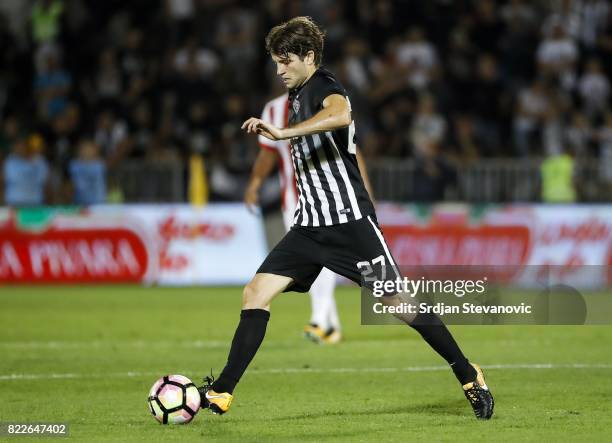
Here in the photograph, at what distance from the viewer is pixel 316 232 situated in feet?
24.1

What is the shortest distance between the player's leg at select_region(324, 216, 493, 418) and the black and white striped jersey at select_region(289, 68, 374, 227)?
0.32 ft

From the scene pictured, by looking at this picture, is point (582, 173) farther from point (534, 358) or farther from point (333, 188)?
point (333, 188)

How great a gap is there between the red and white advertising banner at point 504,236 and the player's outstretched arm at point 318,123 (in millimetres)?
10882

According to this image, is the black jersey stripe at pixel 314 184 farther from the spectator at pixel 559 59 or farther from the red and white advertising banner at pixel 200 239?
the spectator at pixel 559 59

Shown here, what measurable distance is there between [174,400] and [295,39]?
2.23 metres

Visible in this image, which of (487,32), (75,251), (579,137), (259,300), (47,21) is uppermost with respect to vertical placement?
(47,21)

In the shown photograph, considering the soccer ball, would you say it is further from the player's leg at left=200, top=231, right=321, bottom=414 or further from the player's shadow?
the player's shadow

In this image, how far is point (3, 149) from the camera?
2053 centimetres

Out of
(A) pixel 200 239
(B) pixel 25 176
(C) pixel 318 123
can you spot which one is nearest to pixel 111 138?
(B) pixel 25 176

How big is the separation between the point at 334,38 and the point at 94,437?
15677 mm

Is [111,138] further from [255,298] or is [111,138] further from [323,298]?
[255,298]

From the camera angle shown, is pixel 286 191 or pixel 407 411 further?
pixel 286 191

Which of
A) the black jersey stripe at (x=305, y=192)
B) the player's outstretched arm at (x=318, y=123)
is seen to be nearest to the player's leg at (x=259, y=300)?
the black jersey stripe at (x=305, y=192)

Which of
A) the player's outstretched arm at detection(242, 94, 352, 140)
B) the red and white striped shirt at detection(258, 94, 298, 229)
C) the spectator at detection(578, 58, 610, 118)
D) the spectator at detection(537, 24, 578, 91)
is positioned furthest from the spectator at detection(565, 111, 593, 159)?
the player's outstretched arm at detection(242, 94, 352, 140)
